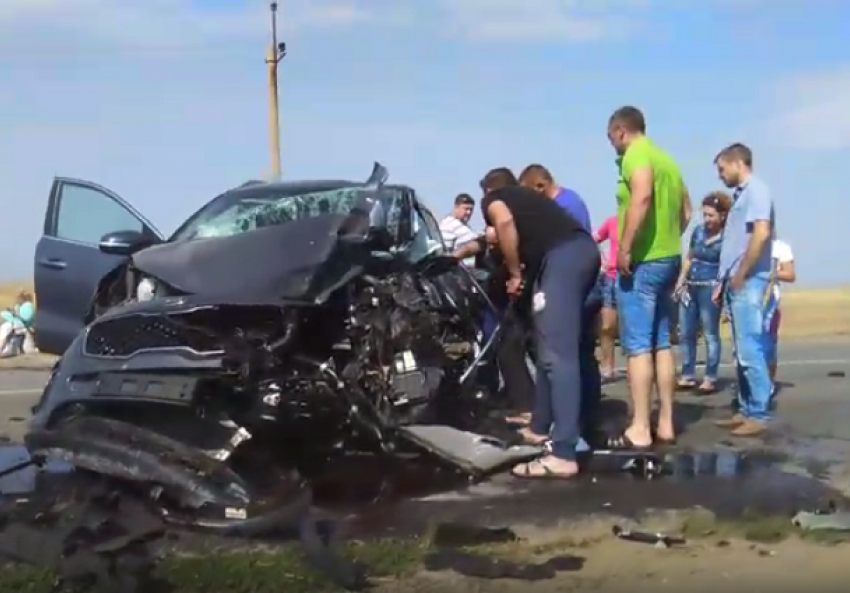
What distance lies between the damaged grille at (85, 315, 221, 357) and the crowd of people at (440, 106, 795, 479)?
6.60ft

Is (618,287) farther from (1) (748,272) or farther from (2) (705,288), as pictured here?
(2) (705,288)

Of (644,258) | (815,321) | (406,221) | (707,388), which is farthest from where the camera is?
(815,321)

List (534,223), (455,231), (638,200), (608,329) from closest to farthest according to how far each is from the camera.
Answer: (534,223)
(638,200)
(455,231)
(608,329)

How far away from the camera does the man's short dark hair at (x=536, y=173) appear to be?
9.34 meters

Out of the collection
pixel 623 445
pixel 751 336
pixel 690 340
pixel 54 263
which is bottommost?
pixel 623 445

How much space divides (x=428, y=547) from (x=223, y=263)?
2.18m

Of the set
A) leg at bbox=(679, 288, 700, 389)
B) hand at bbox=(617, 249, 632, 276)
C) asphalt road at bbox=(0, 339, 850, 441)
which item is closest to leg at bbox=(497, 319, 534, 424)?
hand at bbox=(617, 249, 632, 276)

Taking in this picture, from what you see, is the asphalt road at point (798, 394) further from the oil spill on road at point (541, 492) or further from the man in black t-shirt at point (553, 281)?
the man in black t-shirt at point (553, 281)

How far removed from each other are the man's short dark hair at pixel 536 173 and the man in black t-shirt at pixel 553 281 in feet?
4.80

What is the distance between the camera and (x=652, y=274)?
8.16 m

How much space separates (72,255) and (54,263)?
0.16 m

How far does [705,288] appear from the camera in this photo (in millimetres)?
11492

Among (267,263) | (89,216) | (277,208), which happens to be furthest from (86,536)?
(89,216)

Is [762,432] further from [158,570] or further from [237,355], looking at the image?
[158,570]
